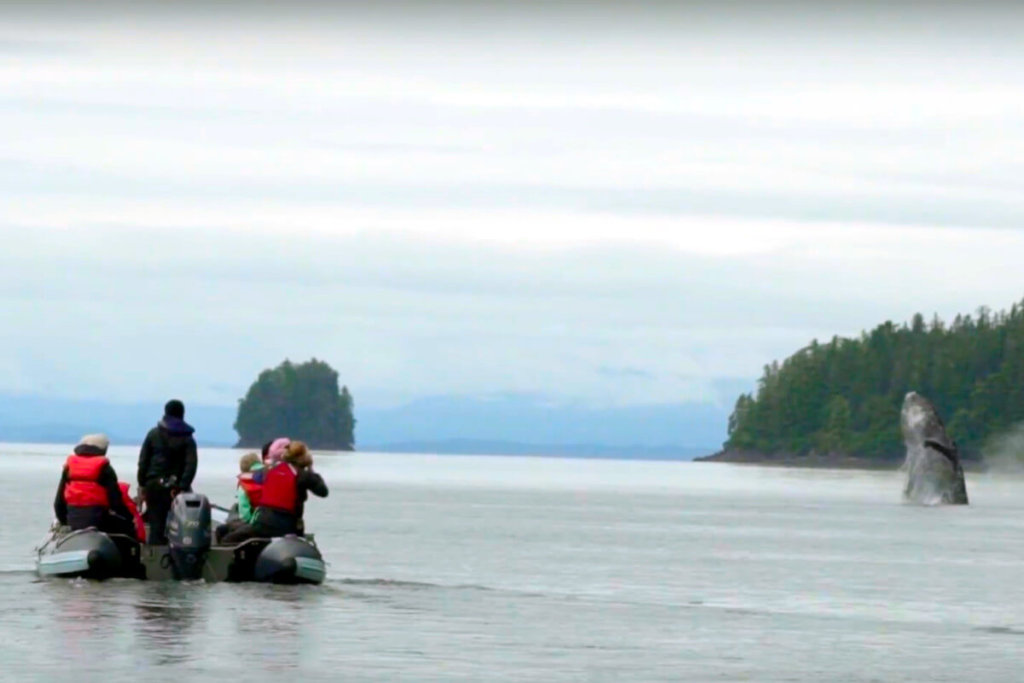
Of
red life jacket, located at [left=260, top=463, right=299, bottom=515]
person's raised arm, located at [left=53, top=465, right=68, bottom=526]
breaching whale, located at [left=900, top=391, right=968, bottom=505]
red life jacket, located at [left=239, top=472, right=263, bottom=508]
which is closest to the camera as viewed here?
person's raised arm, located at [left=53, top=465, right=68, bottom=526]

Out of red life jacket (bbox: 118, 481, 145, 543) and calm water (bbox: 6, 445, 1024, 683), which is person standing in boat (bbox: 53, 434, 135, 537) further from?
calm water (bbox: 6, 445, 1024, 683)

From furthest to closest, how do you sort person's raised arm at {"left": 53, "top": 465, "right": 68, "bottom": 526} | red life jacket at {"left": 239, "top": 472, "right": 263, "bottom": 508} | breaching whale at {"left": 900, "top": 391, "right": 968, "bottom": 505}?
breaching whale at {"left": 900, "top": 391, "right": 968, "bottom": 505}, red life jacket at {"left": 239, "top": 472, "right": 263, "bottom": 508}, person's raised arm at {"left": 53, "top": 465, "right": 68, "bottom": 526}

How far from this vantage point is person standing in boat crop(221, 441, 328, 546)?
3669 centimetres

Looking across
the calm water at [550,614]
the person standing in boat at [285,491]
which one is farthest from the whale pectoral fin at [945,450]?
the person standing in boat at [285,491]

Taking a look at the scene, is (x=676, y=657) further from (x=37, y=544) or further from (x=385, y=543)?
(x=385, y=543)

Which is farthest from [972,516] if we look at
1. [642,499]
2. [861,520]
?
[642,499]

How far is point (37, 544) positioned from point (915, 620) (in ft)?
81.4

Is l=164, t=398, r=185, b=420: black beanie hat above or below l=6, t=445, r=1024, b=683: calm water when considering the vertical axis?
above

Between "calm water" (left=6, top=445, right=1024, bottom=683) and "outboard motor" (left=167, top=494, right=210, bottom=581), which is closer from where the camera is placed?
"calm water" (left=6, top=445, right=1024, bottom=683)

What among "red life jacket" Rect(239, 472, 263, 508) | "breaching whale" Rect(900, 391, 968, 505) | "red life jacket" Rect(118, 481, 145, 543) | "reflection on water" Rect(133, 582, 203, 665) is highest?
"breaching whale" Rect(900, 391, 968, 505)

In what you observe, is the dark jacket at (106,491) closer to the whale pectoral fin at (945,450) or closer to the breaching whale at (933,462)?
the breaching whale at (933,462)

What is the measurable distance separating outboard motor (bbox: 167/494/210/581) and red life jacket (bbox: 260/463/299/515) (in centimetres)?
98

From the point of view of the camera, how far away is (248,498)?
122 feet

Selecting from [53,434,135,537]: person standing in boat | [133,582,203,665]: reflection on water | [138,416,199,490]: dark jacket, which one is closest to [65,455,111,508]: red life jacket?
[53,434,135,537]: person standing in boat
